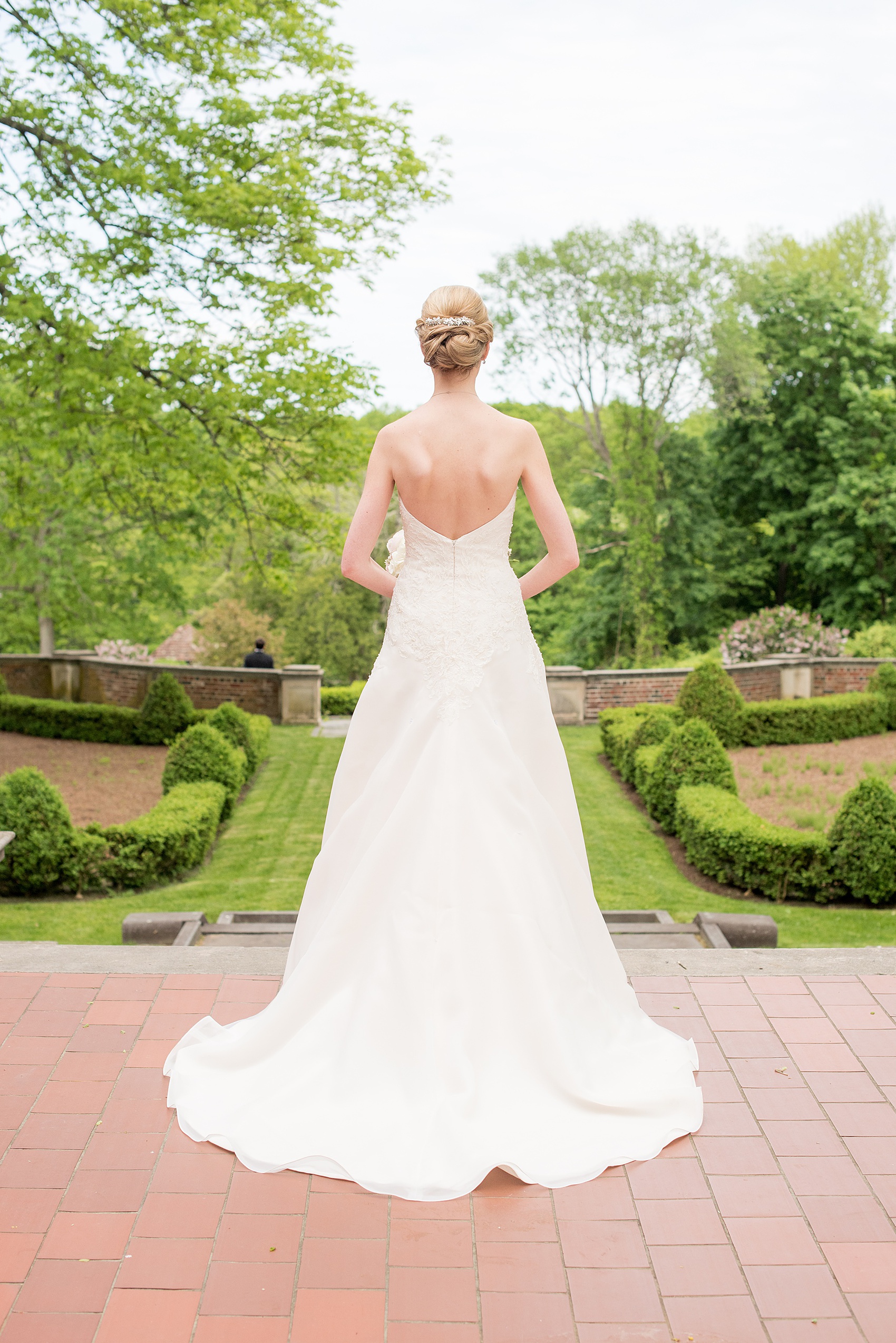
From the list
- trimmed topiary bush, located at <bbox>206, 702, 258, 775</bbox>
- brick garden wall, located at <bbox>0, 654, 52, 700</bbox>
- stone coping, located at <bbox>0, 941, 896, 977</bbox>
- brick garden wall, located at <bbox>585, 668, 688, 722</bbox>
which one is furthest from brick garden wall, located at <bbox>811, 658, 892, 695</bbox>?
stone coping, located at <bbox>0, 941, 896, 977</bbox>

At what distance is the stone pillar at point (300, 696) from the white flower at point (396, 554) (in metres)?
14.8

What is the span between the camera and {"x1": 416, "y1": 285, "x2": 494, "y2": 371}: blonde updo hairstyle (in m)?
3.65

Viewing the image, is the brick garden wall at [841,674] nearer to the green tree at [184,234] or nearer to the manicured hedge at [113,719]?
the manicured hedge at [113,719]

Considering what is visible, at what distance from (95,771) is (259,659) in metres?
4.59

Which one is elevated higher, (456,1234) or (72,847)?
(456,1234)

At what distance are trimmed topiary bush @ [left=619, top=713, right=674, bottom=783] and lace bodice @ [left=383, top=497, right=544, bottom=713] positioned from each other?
9584mm

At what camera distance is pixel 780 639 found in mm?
21453

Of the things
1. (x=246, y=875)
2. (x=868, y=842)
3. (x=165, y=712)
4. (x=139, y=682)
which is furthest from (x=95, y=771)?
(x=868, y=842)

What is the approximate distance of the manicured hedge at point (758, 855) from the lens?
8.88 m

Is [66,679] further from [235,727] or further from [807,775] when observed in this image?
[807,775]

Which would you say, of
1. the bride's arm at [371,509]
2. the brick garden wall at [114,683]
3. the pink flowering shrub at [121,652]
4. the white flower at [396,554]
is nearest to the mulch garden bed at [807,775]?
the white flower at [396,554]

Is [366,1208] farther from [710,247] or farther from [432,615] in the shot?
[710,247]

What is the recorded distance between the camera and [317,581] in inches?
1010

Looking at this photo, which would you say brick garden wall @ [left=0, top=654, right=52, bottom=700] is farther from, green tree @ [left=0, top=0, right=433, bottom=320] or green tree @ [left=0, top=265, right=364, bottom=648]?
green tree @ [left=0, top=0, right=433, bottom=320]
